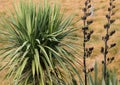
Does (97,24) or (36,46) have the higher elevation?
(36,46)

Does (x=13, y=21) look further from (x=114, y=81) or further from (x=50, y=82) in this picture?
(x=114, y=81)

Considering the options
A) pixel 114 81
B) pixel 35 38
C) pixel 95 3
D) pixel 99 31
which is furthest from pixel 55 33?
pixel 95 3

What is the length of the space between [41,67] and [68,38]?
1127 mm

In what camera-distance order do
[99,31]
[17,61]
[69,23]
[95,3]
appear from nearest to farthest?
[17,61], [69,23], [99,31], [95,3]

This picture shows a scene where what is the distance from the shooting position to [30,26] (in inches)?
303

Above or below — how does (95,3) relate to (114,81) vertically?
below

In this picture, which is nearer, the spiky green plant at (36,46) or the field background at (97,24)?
the spiky green plant at (36,46)

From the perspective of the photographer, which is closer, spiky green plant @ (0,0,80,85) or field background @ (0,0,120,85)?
spiky green plant @ (0,0,80,85)

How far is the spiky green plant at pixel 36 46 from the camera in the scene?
7.69 m

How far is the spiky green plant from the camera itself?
25.2ft

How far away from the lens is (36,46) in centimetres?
786

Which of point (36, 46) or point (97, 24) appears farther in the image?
point (97, 24)

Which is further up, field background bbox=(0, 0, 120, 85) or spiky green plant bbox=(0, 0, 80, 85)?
spiky green plant bbox=(0, 0, 80, 85)

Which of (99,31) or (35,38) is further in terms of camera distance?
(99,31)
